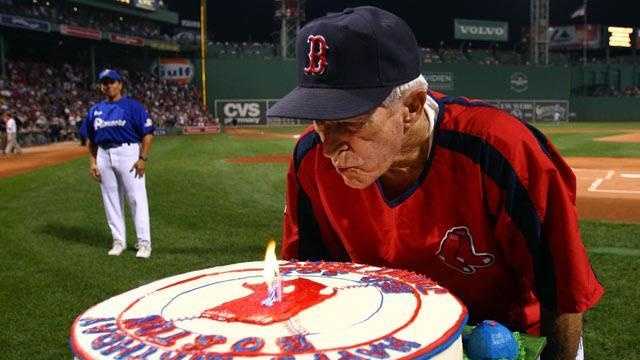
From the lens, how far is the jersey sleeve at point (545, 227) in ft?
5.12

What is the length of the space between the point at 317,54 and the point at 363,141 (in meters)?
0.25

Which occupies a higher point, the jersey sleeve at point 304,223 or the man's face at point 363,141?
the man's face at point 363,141

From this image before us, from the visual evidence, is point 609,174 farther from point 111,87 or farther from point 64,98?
point 64,98

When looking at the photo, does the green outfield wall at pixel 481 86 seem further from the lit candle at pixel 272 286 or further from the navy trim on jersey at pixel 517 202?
the lit candle at pixel 272 286

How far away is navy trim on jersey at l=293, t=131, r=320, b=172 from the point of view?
1.94 m

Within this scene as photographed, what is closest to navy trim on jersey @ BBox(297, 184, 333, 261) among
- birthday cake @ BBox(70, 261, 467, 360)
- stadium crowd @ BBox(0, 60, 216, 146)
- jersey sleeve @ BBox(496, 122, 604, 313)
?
birthday cake @ BBox(70, 261, 467, 360)

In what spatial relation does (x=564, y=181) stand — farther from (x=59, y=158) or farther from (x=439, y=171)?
(x=59, y=158)

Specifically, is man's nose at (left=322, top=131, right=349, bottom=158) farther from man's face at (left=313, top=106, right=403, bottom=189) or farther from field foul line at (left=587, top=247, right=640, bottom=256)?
field foul line at (left=587, top=247, right=640, bottom=256)

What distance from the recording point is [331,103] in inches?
57.3

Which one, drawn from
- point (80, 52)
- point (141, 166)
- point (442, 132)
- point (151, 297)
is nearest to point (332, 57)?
point (442, 132)

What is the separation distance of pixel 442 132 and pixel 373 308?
2.06ft

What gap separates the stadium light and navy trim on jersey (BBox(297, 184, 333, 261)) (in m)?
62.4

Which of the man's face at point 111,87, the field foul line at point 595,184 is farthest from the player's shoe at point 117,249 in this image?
the field foul line at point 595,184

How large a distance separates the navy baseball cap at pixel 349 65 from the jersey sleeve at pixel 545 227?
1.32ft
